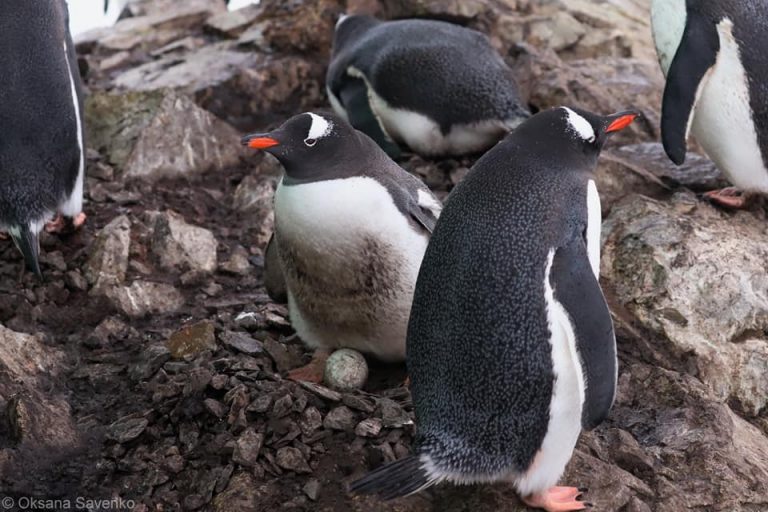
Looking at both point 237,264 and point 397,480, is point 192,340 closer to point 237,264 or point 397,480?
point 237,264

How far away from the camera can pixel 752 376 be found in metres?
4.05

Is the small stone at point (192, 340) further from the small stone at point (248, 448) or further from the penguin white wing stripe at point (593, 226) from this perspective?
the penguin white wing stripe at point (593, 226)

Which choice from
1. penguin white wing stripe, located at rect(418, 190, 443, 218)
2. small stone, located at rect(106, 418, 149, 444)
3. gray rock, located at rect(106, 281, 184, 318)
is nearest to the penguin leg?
small stone, located at rect(106, 418, 149, 444)

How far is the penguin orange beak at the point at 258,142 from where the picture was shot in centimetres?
344

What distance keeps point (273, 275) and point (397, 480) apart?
171 centimetres

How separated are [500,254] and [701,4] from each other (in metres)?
2.67

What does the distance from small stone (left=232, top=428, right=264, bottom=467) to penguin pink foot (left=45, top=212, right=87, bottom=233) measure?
199 centimetres

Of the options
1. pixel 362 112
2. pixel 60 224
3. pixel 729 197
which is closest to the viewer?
pixel 60 224

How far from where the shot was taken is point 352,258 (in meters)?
3.65

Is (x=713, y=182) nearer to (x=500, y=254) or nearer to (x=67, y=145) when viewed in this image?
(x=500, y=254)

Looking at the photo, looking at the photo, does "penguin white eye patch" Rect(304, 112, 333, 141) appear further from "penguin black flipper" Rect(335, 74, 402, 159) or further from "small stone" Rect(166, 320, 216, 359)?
"penguin black flipper" Rect(335, 74, 402, 159)

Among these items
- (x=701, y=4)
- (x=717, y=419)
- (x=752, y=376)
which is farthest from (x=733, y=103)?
(x=717, y=419)

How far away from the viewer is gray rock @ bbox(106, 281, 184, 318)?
14.6 feet

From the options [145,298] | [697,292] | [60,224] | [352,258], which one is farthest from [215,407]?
[697,292]
